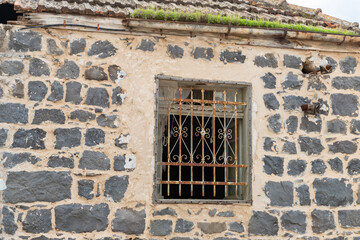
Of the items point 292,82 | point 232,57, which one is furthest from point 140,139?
point 292,82

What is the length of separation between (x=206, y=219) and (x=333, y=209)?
146 cm

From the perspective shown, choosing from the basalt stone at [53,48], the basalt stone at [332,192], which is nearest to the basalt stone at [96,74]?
the basalt stone at [53,48]

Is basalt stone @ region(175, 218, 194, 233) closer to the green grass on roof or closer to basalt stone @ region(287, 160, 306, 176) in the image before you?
basalt stone @ region(287, 160, 306, 176)

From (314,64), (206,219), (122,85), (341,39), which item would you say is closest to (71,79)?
(122,85)

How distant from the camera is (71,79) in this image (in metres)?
4.48

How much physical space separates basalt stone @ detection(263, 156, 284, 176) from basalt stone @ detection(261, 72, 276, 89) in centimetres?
81

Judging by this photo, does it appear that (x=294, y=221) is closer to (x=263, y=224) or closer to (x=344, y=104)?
(x=263, y=224)

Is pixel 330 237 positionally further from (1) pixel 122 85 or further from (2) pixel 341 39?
(1) pixel 122 85

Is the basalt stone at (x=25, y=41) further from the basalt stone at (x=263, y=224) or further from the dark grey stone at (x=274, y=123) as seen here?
the basalt stone at (x=263, y=224)

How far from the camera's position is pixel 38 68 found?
4422 mm

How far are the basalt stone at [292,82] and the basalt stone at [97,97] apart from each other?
2008 millimetres

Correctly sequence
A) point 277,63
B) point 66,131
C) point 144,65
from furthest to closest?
point 277,63
point 144,65
point 66,131

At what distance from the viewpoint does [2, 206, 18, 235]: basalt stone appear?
162 inches

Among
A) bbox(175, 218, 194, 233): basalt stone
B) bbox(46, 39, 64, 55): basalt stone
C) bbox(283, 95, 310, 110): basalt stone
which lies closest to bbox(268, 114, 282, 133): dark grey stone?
bbox(283, 95, 310, 110): basalt stone
